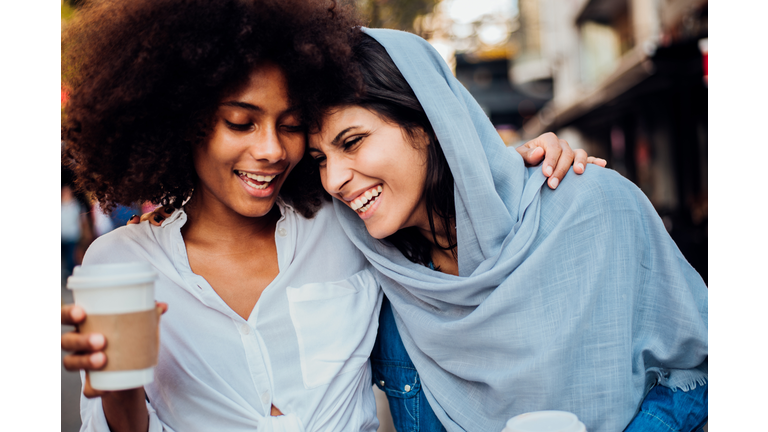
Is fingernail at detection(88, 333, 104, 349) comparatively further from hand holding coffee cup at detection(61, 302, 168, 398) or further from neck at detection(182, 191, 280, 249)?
neck at detection(182, 191, 280, 249)

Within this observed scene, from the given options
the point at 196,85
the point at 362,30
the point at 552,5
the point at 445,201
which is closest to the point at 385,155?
the point at 445,201

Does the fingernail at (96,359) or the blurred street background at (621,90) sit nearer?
the fingernail at (96,359)

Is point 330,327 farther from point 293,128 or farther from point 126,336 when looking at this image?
point 126,336

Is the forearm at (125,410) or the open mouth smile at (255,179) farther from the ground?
the open mouth smile at (255,179)

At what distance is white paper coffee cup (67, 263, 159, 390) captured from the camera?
4.00 feet

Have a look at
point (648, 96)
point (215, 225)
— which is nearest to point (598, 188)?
point (215, 225)

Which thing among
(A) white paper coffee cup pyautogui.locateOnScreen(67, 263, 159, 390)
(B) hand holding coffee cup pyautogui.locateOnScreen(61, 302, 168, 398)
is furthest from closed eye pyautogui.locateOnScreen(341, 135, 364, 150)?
(B) hand holding coffee cup pyautogui.locateOnScreen(61, 302, 168, 398)

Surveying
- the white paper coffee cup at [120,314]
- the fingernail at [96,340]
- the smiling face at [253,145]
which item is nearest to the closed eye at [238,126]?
the smiling face at [253,145]

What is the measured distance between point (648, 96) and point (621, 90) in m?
2.30

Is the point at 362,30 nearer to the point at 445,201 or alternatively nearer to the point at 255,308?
the point at 445,201

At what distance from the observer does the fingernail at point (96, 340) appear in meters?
1.23

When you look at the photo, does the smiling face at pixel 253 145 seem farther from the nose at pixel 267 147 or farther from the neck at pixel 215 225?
the neck at pixel 215 225

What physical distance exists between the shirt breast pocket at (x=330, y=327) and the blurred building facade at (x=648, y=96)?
5604 mm
